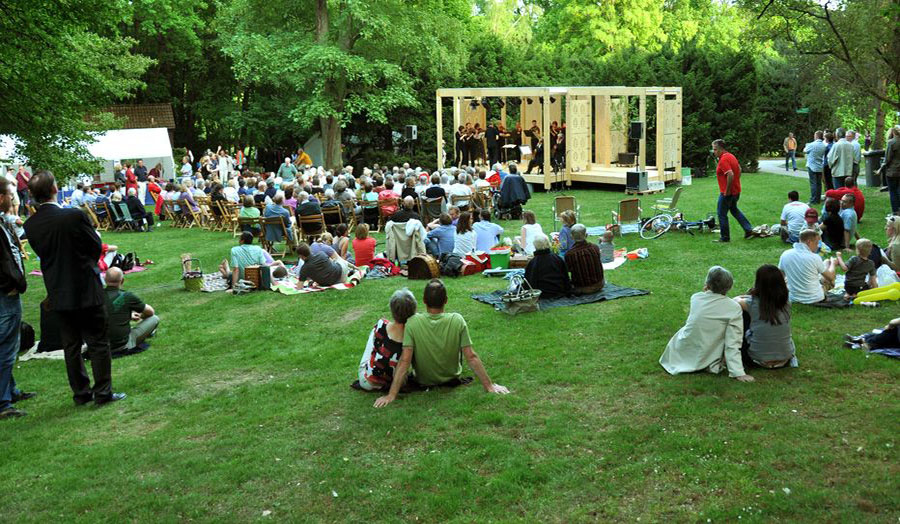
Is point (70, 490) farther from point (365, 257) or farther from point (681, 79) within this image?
point (681, 79)

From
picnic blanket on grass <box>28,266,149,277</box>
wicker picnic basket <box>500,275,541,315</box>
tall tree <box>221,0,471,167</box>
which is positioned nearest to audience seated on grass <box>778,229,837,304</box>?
wicker picnic basket <box>500,275,541,315</box>

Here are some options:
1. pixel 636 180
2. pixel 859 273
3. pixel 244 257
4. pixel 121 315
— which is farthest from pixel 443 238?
pixel 636 180

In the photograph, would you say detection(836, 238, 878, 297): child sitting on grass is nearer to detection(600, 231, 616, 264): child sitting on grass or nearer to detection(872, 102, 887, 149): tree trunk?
detection(600, 231, 616, 264): child sitting on grass

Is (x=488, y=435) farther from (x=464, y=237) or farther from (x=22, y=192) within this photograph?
(x=22, y=192)

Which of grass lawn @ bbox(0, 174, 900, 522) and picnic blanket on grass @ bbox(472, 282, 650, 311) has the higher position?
picnic blanket on grass @ bbox(472, 282, 650, 311)

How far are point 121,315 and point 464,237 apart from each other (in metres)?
5.39

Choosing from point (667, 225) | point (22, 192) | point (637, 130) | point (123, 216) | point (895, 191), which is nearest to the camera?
Answer: point (895, 191)

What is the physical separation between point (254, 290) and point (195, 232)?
782cm

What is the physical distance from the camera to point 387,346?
707 centimetres

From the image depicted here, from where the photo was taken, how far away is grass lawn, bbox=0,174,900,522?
17.0 feet

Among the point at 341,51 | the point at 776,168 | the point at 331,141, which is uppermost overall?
the point at 341,51

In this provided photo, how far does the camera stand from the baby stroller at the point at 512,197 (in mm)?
17609

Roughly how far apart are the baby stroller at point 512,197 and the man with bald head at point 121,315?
31.1 ft

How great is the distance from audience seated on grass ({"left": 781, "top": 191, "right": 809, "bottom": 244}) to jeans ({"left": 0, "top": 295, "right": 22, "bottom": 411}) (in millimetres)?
10197
